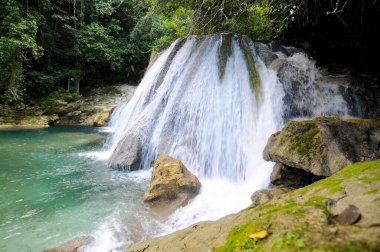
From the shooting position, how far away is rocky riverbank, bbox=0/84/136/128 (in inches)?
640

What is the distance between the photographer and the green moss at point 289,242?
1.53m

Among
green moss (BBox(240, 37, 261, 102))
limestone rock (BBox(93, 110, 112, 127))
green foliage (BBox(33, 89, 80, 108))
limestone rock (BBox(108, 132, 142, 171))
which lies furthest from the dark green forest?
limestone rock (BBox(93, 110, 112, 127))

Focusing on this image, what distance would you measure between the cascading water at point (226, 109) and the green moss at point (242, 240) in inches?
135

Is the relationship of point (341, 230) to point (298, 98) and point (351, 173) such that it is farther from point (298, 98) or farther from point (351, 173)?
point (298, 98)

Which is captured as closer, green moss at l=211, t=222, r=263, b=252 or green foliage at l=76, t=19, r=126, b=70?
green moss at l=211, t=222, r=263, b=252

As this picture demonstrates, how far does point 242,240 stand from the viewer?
1.87 meters

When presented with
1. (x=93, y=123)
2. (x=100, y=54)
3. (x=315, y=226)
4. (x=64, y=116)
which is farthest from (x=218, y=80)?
(x=100, y=54)

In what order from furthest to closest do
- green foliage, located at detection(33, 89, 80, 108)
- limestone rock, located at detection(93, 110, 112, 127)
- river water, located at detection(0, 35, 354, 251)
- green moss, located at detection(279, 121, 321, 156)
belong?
green foliage, located at detection(33, 89, 80, 108) → limestone rock, located at detection(93, 110, 112, 127) → river water, located at detection(0, 35, 354, 251) → green moss, located at detection(279, 121, 321, 156)

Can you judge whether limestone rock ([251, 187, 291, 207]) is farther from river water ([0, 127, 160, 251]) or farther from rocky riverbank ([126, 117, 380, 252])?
river water ([0, 127, 160, 251])

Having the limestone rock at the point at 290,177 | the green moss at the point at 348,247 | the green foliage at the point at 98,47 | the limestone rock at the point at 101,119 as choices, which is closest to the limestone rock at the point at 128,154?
the limestone rock at the point at 290,177

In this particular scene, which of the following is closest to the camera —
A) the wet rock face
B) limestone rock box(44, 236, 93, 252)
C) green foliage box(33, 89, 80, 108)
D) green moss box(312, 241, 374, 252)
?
green moss box(312, 241, 374, 252)

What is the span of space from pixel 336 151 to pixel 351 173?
206cm

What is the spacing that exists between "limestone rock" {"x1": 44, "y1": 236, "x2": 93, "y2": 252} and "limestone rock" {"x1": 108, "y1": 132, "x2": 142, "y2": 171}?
3.42 metres

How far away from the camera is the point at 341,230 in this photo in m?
1.55
